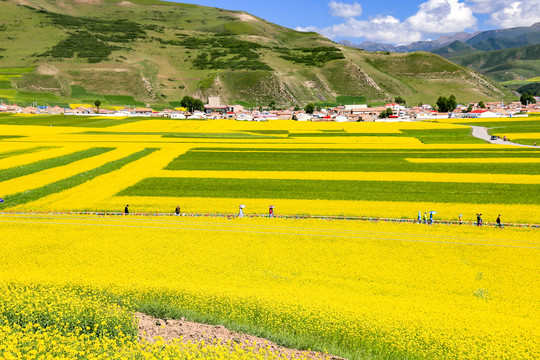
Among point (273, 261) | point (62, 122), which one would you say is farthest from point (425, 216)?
point (62, 122)

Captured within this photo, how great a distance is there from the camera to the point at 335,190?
147 feet

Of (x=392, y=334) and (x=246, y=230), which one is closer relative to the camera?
(x=392, y=334)

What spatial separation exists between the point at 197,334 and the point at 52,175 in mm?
44680

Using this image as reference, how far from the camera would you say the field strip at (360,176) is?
49.4m

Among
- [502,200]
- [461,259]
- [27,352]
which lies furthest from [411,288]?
[502,200]

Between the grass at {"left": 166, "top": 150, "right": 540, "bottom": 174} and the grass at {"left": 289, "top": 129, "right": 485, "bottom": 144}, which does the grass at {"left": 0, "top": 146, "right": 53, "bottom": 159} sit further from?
the grass at {"left": 289, "top": 129, "right": 485, "bottom": 144}

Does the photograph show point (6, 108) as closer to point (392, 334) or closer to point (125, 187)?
point (125, 187)

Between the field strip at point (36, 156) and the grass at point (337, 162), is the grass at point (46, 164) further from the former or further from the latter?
the grass at point (337, 162)

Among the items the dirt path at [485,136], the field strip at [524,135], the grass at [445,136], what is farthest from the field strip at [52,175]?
the field strip at [524,135]

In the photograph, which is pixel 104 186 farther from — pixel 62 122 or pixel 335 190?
pixel 62 122

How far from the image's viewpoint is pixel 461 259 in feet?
83.0

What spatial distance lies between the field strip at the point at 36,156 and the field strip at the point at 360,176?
24.9 m

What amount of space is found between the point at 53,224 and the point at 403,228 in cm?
3216

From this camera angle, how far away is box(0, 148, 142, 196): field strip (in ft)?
144
